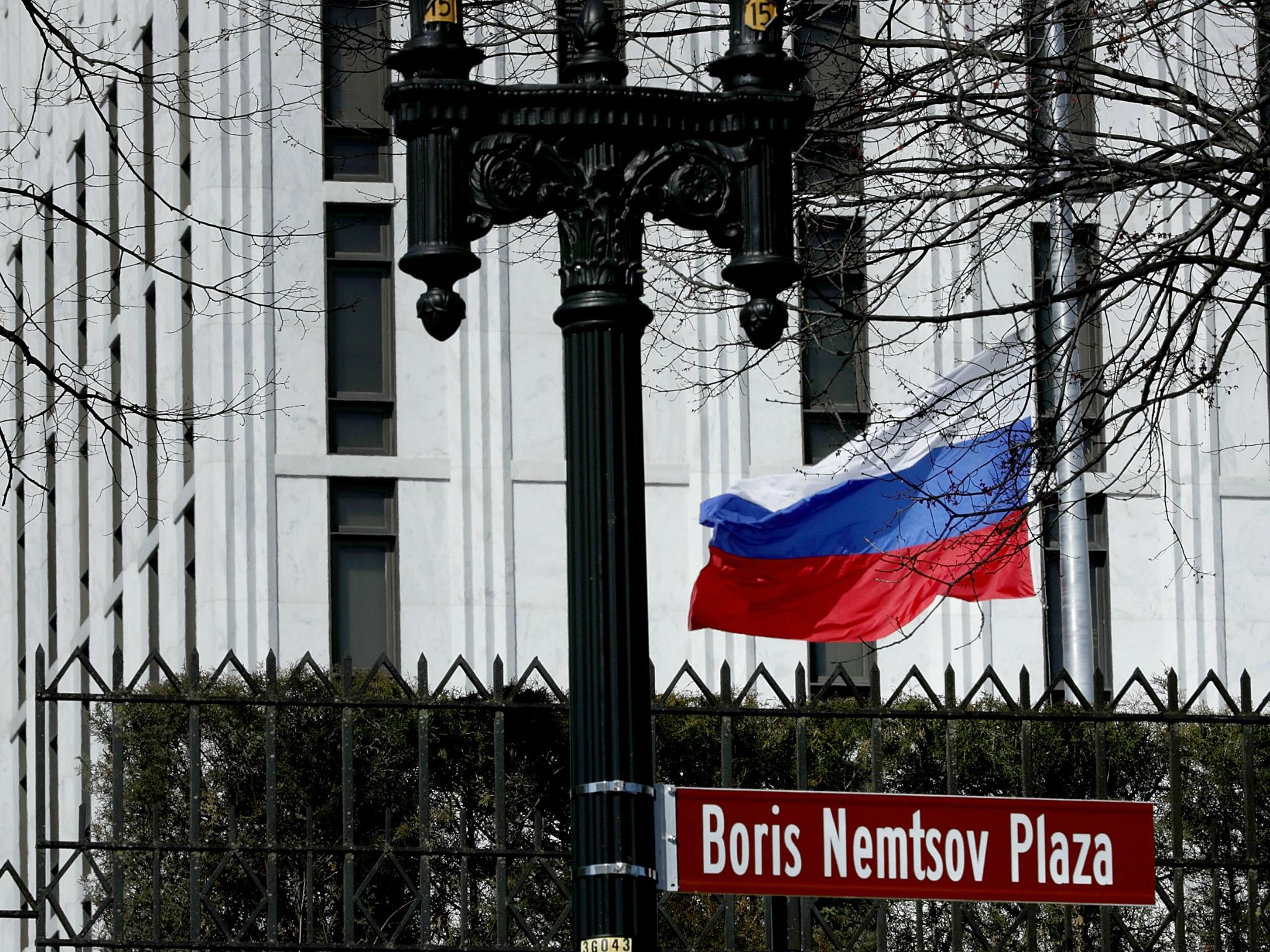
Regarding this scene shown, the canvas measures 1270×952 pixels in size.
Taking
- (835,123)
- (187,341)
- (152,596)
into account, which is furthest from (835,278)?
(152,596)

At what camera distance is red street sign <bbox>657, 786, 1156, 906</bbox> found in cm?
988

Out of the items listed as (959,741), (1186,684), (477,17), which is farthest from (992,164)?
(1186,684)

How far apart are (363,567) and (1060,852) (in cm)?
1761

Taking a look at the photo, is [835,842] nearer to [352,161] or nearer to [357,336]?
[357,336]

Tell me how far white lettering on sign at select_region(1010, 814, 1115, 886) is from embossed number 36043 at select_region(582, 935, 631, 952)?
13.5ft

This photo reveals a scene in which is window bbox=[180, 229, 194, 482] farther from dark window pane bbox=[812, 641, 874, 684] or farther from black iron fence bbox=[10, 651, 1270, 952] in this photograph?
dark window pane bbox=[812, 641, 874, 684]

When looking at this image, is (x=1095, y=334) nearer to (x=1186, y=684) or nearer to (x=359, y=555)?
(x=1186, y=684)

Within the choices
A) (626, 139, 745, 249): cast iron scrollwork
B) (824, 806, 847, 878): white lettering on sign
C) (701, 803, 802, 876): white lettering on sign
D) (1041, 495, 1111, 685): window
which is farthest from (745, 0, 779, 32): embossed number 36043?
(1041, 495, 1111, 685): window

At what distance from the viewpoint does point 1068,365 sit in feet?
39.1

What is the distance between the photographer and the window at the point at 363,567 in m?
26.7

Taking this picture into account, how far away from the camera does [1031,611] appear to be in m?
27.4

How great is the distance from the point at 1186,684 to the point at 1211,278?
16.4m

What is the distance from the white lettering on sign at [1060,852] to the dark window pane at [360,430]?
1762 centimetres

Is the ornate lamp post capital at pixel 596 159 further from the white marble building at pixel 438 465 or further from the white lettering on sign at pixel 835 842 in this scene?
the white marble building at pixel 438 465
